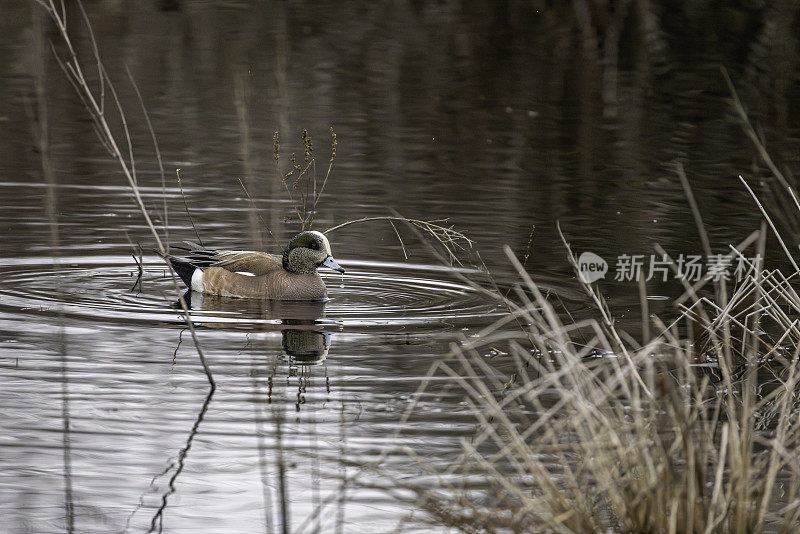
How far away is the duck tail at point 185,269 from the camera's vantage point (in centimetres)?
1178

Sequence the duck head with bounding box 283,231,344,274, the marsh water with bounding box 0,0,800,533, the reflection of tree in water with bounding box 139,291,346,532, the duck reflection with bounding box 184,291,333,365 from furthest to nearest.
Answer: the duck head with bounding box 283,231,344,274
the duck reflection with bounding box 184,291,333,365
the marsh water with bounding box 0,0,800,533
the reflection of tree in water with bounding box 139,291,346,532

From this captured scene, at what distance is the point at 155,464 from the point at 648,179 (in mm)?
11626

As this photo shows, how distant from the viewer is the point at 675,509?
475cm

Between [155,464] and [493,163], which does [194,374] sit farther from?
[493,163]

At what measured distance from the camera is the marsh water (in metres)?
6.63

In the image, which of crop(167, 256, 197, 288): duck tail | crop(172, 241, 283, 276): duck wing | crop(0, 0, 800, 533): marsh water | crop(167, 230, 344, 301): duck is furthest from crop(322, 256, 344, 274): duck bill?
crop(167, 256, 197, 288): duck tail

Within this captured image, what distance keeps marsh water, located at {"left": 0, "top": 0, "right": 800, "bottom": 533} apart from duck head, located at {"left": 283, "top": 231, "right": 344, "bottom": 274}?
0.20m

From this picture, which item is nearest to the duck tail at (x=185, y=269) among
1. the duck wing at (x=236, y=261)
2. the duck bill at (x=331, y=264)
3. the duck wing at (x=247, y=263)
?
the duck wing at (x=236, y=261)

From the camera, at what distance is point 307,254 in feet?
37.6

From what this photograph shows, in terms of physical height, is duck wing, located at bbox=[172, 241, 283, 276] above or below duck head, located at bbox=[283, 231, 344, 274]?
below

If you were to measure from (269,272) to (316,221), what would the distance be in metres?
2.75

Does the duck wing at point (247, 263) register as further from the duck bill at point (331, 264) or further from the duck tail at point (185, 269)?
the duck bill at point (331, 264)

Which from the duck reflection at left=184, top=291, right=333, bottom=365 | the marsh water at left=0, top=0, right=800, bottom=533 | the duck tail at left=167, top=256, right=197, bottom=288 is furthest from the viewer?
the duck tail at left=167, top=256, right=197, bottom=288

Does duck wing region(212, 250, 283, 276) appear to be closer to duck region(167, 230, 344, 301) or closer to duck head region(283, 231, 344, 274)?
duck region(167, 230, 344, 301)
